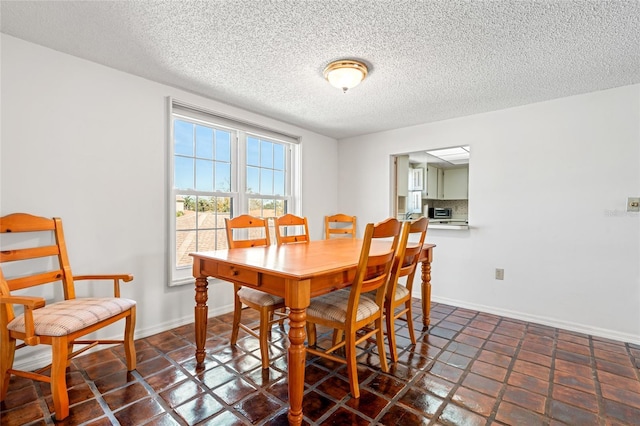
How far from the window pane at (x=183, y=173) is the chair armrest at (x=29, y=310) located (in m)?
1.51

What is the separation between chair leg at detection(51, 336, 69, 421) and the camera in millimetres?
1483

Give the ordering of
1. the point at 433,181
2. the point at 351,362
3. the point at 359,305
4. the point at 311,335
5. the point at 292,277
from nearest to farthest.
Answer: the point at 292,277, the point at 351,362, the point at 359,305, the point at 311,335, the point at 433,181

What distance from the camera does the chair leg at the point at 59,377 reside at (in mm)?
1483

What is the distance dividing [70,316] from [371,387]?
172 centimetres

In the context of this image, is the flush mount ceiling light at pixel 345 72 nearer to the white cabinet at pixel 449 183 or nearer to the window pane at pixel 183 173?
the window pane at pixel 183 173

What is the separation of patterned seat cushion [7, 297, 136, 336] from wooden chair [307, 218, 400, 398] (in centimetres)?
118

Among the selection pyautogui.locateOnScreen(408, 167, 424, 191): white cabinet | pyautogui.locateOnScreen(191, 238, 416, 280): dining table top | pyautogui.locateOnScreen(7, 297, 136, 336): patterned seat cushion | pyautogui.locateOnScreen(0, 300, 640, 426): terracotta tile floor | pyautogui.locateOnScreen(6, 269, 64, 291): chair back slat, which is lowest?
pyautogui.locateOnScreen(0, 300, 640, 426): terracotta tile floor

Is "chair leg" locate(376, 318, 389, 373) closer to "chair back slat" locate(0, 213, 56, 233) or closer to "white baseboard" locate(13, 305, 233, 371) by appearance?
"white baseboard" locate(13, 305, 233, 371)

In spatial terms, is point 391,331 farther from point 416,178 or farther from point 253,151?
point 416,178

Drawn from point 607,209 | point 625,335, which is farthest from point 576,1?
→ point 625,335

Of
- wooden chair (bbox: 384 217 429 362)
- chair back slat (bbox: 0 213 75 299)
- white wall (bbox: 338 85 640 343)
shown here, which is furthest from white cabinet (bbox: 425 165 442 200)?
chair back slat (bbox: 0 213 75 299)

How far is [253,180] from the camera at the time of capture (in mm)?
3496

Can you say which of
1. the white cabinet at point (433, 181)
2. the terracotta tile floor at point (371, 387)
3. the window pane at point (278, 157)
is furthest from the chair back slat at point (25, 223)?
the white cabinet at point (433, 181)

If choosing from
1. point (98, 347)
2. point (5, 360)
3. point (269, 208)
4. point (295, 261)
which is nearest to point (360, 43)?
point (295, 261)
